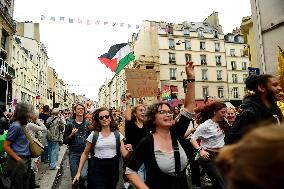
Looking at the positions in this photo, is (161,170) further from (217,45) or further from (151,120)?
(217,45)

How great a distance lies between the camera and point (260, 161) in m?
0.92

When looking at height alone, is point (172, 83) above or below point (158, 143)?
above

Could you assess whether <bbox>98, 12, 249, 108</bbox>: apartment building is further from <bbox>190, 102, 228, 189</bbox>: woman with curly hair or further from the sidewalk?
<bbox>190, 102, 228, 189</bbox>: woman with curly hair

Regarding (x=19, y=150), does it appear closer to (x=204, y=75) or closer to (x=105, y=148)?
(x=105, y=148)

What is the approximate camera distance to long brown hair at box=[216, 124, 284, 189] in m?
0.90

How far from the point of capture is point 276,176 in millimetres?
901

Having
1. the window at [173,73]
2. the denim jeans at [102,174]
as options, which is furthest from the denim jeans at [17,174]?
the window at [173,73]

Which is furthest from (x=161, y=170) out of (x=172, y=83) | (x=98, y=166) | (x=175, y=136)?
(x=172, y=83)

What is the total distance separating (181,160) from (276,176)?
7.45 feet

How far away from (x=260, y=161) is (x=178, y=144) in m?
2.35

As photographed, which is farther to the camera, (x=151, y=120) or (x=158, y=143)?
(x=151, y=120)

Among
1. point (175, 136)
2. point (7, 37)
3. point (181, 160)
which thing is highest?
point (7, 37)

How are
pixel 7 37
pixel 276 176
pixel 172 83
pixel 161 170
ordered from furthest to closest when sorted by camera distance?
pixel 172 83 → pixel 7 37 → pixel 161 170 → pixel 276 176

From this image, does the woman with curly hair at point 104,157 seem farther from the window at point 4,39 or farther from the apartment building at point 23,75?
the apartment building at point 23,75
